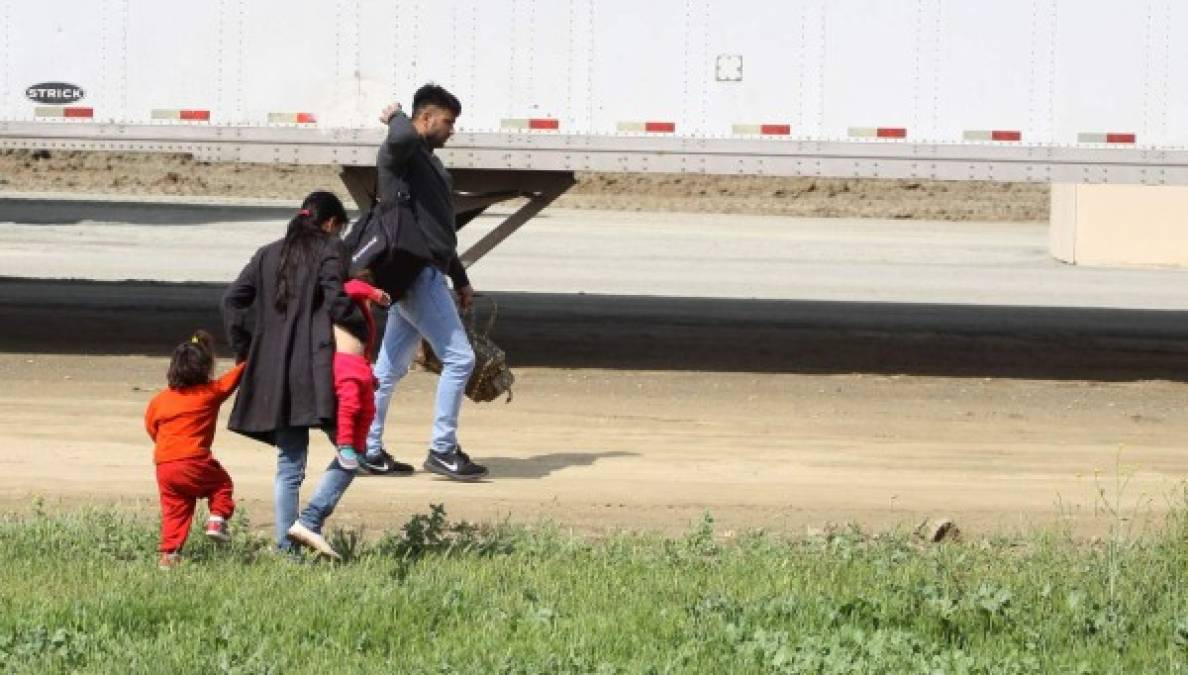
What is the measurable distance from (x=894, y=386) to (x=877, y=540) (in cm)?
579

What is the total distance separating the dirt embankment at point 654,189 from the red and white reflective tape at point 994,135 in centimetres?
2658

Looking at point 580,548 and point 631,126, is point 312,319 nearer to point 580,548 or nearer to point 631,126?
point 580,548

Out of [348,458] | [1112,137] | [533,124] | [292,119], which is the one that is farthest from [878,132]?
[348,458]

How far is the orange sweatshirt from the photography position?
7.35 meters

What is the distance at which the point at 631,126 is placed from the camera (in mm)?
13875

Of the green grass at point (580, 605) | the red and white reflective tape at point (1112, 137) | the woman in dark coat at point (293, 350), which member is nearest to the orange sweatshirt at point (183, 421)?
the woman in dark coat at point (293, 350)

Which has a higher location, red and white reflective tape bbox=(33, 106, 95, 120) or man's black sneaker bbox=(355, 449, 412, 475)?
red and white reflective tape bbox=(33, 106, 95, 120)

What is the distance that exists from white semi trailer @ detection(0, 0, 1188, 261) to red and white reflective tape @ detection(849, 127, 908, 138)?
0.05ft

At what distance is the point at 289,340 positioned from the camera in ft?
24.7

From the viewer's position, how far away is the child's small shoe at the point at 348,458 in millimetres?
7504

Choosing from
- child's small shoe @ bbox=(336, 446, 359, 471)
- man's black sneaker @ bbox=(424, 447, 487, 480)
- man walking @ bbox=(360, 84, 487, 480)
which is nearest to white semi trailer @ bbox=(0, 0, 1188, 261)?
man walking @ bbox=(360, 84, 487, 480)

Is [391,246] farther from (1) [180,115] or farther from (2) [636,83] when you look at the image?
(1) [180,115]

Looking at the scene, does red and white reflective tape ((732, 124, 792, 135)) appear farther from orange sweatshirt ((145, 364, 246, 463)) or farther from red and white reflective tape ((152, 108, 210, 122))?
orange sweatshirt ((145, 364, 246, 463))

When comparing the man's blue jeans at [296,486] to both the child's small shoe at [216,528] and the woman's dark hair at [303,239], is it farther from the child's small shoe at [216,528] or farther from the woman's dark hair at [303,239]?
the woman's dark hair at [303,239]
